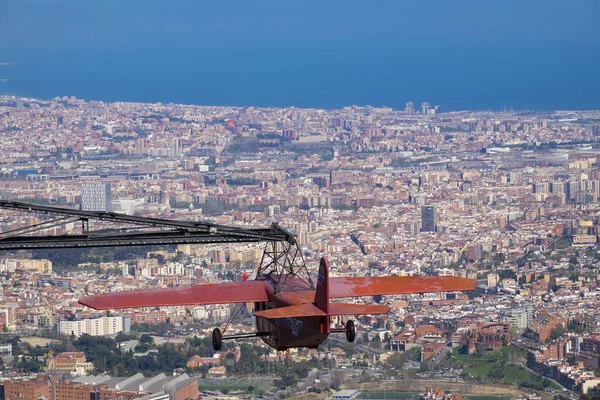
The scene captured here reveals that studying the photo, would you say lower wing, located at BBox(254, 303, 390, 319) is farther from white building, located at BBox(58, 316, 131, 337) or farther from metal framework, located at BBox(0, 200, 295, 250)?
white building, located at BBox(58, 316, 131, 337)

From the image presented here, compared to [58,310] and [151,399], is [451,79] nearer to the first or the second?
[58,310]

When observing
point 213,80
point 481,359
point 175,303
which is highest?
point 213,80

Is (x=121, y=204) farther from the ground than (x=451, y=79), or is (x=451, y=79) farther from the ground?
(x=451, y=79)

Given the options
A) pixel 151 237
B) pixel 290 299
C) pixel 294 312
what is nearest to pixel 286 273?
pixel 290 299

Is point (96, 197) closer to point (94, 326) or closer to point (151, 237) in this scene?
point (94, 326)

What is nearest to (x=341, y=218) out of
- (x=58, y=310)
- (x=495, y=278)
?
(x=495, y=278)

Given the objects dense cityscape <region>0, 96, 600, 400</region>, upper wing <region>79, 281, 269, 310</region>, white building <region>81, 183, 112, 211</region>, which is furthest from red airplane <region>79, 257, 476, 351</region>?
white building <region>81, 183, 112, 211</region>
